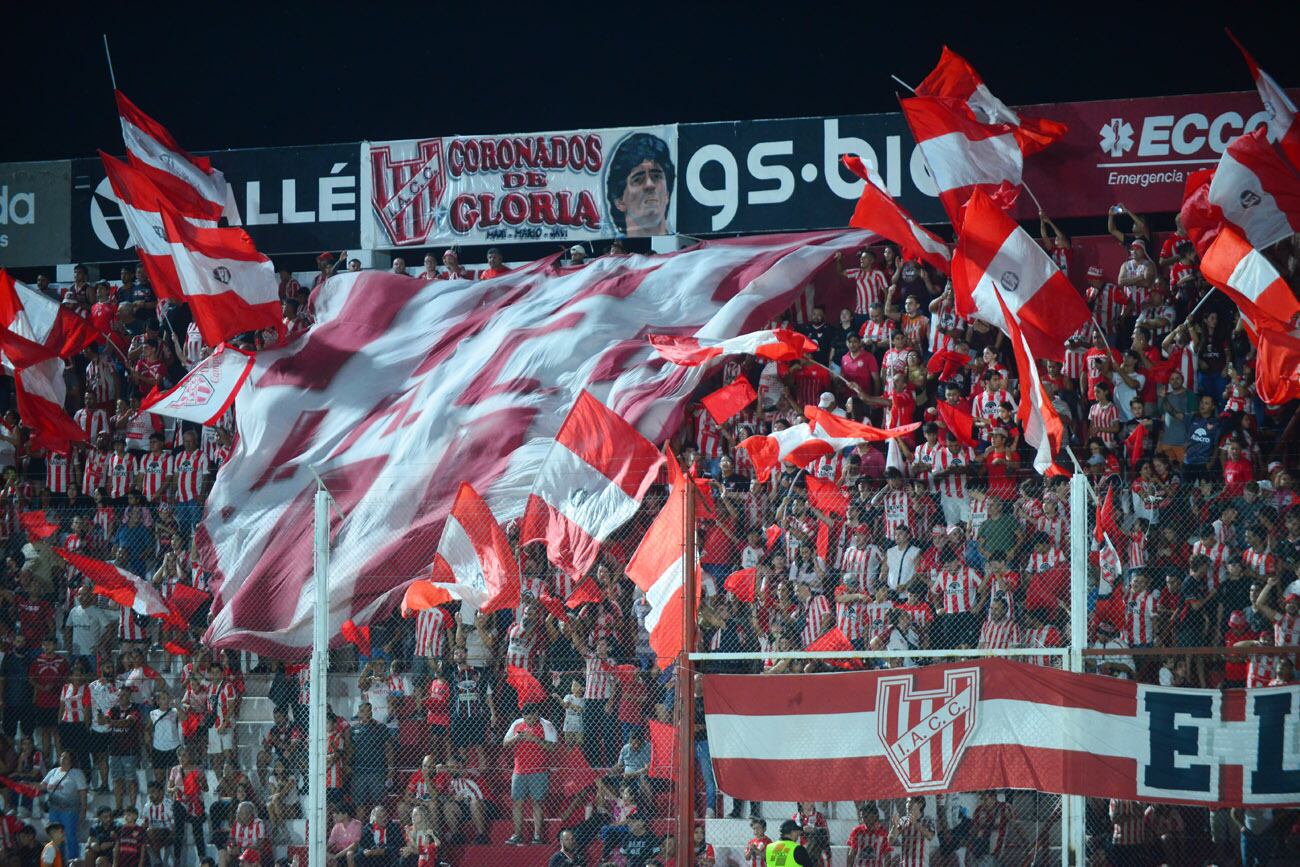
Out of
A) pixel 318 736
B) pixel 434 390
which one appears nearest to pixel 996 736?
pixel 318 736

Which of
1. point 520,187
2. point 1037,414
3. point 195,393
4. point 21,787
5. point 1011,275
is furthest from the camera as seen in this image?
point 520,187

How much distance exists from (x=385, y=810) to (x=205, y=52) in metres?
14.3

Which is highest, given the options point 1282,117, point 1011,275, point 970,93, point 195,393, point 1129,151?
point 970,93

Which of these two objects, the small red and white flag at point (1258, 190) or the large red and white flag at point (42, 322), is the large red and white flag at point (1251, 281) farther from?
the large red and white flag at point (42, 322)

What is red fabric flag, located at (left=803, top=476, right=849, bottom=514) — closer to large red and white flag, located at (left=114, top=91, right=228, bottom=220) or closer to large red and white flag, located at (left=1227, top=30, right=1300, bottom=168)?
large red and white flag, located at (left=1227, top=30, right=1300, bottom=168)

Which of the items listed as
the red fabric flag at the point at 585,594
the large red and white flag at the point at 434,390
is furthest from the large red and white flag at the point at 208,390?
the red fabric flag at the point at 585,594

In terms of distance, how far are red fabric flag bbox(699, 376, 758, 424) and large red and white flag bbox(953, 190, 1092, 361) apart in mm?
2381

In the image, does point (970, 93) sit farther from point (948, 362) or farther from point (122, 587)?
point (122, 587)

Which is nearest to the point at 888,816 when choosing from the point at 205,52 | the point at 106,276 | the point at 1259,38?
the point at 1259,38

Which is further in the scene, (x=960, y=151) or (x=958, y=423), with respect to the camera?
(x=960, y=151)

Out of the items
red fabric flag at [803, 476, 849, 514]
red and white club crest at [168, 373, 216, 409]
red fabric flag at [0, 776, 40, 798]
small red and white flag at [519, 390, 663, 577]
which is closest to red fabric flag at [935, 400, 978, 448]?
red fabric flag at [803, 476, 849, 514]

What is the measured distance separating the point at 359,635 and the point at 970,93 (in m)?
7.88

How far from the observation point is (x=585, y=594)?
12.6 meters

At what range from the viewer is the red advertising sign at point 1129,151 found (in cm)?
1755
